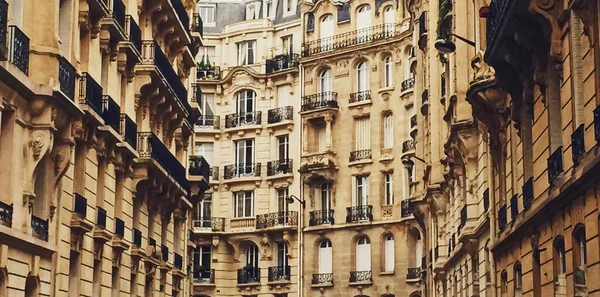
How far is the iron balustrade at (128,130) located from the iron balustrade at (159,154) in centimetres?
90

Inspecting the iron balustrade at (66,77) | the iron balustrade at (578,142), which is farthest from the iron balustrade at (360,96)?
the iron balustrade at (578,142)

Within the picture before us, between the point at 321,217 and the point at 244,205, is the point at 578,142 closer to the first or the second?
the point at 321,217

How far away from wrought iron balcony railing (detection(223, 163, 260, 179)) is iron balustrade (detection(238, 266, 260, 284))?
18.7 ft

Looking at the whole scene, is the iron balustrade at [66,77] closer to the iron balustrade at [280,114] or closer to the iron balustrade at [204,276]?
the iron balustrade at [280,114]

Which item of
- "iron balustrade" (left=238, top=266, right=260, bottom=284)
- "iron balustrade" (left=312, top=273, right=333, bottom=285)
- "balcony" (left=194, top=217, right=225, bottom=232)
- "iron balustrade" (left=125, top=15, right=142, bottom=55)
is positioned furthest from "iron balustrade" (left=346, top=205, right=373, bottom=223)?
"iron balustrade" (left=125, top=15, right=142, bottom=55)

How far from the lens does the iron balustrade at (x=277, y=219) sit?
69000mm

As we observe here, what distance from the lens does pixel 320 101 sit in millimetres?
69062

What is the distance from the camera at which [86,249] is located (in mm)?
30844

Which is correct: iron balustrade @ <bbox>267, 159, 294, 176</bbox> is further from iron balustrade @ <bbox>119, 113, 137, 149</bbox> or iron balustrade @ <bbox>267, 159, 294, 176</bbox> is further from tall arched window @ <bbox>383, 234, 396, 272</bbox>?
iron balustrade @ <bbox>119, 113, 137, 149</bbox>

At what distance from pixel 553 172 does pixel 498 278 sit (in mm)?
8231

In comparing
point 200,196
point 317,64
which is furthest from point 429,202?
point 317,64

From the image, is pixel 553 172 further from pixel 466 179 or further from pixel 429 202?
pixel 429 202

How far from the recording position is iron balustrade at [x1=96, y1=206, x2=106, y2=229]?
32.1 meters

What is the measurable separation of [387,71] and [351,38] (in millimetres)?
3330
